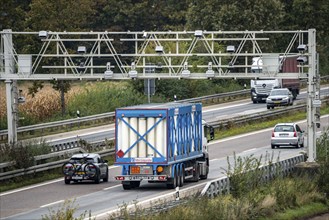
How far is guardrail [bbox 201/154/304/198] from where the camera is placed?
3946 cm

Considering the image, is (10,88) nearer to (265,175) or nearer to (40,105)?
(265,175)

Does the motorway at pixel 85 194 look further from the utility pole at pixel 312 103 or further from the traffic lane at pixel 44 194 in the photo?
the utility pole at pixel 312 103

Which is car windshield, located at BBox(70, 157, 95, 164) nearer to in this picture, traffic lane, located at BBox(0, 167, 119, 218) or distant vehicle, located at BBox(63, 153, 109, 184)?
distant vehicle, located at BBox(63, 153, 109, 184)

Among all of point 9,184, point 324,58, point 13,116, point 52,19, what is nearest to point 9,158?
point 9,184

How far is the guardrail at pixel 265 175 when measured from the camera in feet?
129

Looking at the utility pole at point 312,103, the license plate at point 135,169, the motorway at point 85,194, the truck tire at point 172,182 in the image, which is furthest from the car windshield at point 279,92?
the license plate at point 135,169

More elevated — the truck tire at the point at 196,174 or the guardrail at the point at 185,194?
the guardrail at the point at 185,194

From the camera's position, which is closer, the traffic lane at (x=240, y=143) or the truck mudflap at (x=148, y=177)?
the truck mudflap at (x=148, y=177)

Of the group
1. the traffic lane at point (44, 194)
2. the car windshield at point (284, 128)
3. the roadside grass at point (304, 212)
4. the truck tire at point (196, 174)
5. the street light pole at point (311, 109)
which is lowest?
the roadside grass at point (304, 212)

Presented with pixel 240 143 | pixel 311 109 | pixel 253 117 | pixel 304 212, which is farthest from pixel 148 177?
pixel 253 117

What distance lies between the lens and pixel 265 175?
44.8m

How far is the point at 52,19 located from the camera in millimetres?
77500

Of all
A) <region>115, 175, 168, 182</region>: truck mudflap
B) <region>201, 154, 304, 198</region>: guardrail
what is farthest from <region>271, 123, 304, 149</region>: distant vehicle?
<region>115, 175, 168, 182</region>: truck mudflap

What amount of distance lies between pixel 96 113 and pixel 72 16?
700 centimetres
